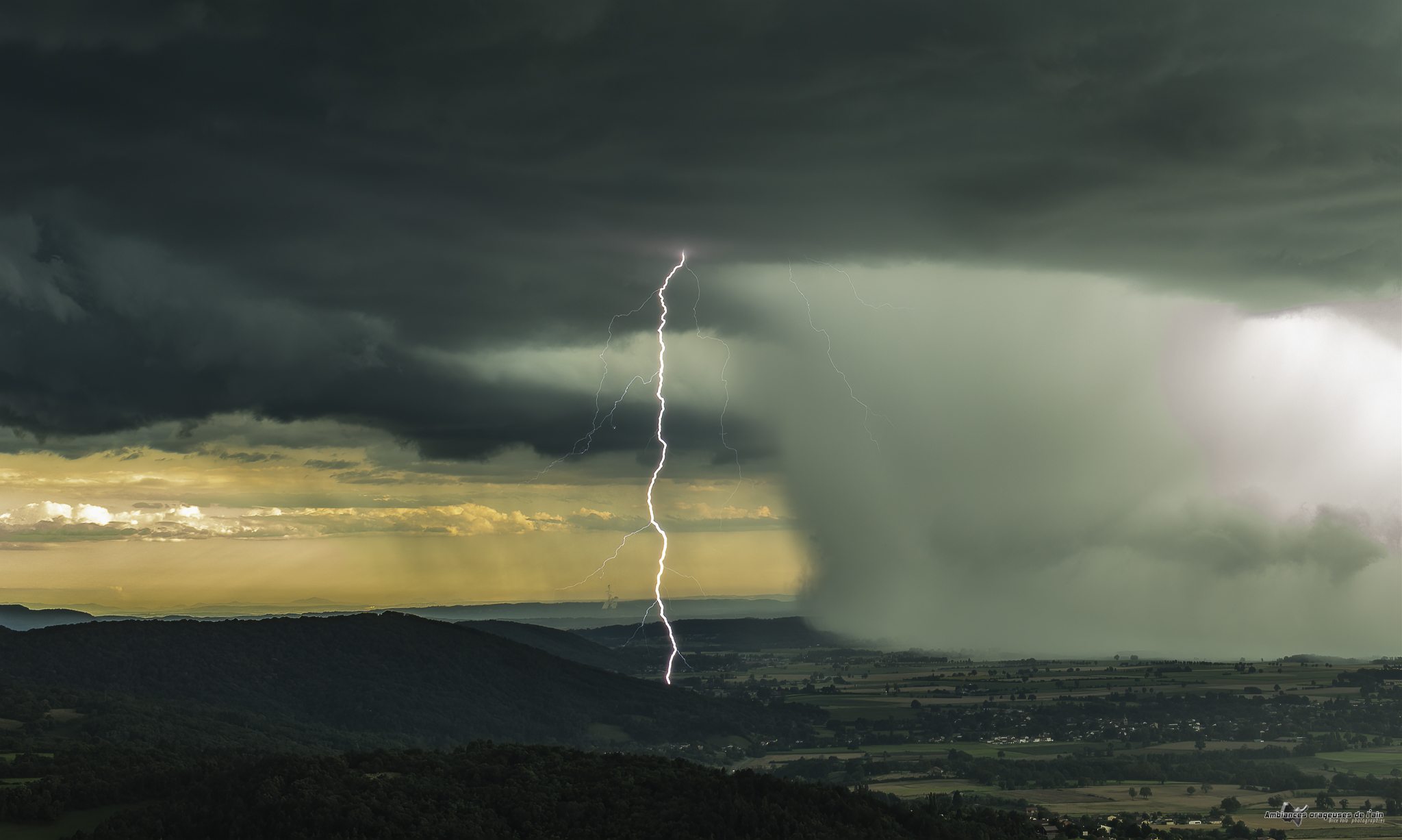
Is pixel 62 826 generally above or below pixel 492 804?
below

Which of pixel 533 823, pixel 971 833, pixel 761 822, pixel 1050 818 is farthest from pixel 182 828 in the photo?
pixel 1050 818

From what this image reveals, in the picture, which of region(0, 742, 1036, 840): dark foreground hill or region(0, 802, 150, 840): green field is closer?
region(0, 742, 1036, 840): dark foreground hill

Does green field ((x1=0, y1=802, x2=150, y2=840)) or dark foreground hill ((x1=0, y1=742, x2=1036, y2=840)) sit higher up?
dark foreground hill ((x1=0, y1=742, x2=1036, y2=840))

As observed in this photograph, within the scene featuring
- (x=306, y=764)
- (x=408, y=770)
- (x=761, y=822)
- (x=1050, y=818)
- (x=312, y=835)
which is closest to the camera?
(x=312, y=835)

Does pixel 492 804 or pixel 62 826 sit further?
pixel 62 826

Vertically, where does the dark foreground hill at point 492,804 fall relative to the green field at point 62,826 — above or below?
above

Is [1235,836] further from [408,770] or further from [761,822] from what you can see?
[408,770]

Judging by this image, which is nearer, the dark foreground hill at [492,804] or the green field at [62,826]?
the dark foreground hill at [492,804]

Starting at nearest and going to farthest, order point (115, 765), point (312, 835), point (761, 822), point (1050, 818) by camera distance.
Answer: point (312, 835), point (761, 822), point (1050, 818), point (115, 765)
